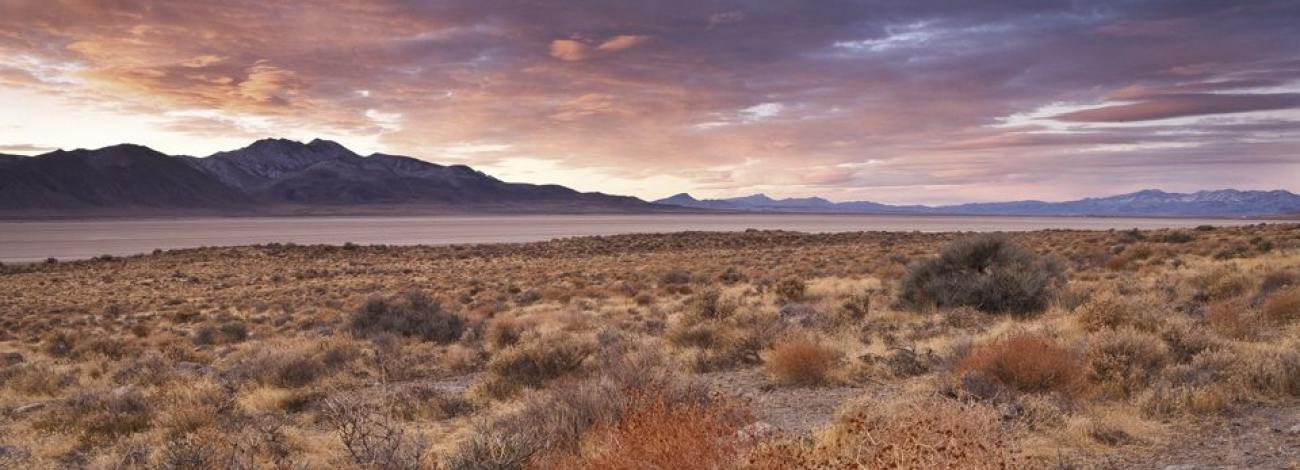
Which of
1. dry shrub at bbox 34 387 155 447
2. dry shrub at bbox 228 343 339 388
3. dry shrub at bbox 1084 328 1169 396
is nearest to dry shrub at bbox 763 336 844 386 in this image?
dry shrub at bbox 1084 328 1169 396

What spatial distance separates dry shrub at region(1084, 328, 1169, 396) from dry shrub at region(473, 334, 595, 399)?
6.25 metres

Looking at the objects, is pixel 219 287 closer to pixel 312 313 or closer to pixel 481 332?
Result: pixel 312 313

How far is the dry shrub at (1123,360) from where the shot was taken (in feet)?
27.6

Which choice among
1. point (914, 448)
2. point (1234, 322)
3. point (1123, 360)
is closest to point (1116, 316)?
point (1234, 322)

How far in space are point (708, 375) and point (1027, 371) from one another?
421 cm

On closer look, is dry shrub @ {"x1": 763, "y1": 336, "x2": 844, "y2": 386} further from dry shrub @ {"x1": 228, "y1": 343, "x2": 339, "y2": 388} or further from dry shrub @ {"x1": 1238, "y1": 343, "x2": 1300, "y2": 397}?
dry shrub @ {"x1": 228, "y1": 343, "x2": 339, "y2": 388}

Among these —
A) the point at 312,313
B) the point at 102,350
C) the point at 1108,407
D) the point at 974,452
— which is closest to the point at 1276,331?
the point at 1108,407

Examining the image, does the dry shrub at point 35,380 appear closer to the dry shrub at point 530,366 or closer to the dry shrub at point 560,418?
the dry shrub at point 530,366

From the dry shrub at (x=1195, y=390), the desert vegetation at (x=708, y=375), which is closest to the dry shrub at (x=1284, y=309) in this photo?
the desert vegetation at (x=708, y=375)

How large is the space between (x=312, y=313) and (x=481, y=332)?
967 cm

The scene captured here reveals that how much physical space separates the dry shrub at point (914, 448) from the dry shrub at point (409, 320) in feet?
38.6

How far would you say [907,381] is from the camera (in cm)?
952

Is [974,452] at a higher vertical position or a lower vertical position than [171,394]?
higher

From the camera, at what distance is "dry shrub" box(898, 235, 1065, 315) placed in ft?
52.9
